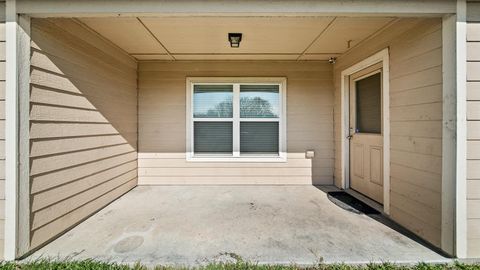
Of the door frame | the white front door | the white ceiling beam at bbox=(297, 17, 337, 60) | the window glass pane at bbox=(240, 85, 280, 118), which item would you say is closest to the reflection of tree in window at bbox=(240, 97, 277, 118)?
the window glass pane at bbox=(240, 85, 280, 118)

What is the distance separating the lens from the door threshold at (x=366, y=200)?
10.6 feet

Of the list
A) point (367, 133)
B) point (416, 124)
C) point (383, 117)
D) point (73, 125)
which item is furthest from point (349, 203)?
point (73, 125)

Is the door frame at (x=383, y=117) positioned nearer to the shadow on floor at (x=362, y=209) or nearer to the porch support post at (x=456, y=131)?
the shadow on floor at (x=362, y=209)

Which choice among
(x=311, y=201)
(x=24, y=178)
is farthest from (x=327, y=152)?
(x=24, y=178)

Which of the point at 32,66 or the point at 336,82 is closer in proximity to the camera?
the point at 32,66

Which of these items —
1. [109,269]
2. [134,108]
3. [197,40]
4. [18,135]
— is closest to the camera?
[109,269]

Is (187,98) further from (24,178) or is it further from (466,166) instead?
(466,166)

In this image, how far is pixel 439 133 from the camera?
7.16 ft

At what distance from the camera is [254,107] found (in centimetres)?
453

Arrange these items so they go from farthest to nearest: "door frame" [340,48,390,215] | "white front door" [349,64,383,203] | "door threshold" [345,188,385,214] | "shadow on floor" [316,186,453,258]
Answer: "white front door" [349,64,383,203] → "door threshold" [345,188,385,214] → "door frame" [340,48,390,215] → "shadow on floor" [316,186,453,258]

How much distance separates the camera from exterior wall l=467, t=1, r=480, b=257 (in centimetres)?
204

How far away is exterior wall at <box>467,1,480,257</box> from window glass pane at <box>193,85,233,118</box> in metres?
3.31

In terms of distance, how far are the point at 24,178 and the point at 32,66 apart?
1.04 m

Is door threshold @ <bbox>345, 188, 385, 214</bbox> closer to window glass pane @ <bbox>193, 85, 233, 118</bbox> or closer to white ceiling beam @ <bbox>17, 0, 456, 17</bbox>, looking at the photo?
white ceiling beam @ <bbox>17, 0, 456, 17</bbox>
